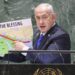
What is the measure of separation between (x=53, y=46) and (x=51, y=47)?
0.06ft

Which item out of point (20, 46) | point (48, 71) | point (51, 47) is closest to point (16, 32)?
point (20, 46)

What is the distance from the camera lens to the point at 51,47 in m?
2.83

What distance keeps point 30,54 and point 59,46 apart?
0.87 ft

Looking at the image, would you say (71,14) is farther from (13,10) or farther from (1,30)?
(1,30)

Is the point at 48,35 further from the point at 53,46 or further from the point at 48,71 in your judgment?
the point at 48,71

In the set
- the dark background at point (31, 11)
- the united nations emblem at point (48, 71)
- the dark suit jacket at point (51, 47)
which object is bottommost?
the united nations emblem at point (48, 71)

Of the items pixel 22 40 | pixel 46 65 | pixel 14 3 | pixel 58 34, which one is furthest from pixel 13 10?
pixel 46 65

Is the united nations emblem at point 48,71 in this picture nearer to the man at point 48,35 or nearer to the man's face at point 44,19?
the man at point 48,35

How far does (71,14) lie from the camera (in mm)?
3598

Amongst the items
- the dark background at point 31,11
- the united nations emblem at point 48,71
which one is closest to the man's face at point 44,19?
the united nations emblem at point 48,71

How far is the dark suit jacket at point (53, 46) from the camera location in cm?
274

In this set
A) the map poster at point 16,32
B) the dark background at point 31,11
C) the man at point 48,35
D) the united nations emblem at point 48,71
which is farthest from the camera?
the dark background at point 31,11

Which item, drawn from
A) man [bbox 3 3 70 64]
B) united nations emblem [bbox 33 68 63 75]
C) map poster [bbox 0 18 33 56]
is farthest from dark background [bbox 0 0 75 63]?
united nations emblem [bbox 33 68 63 75]

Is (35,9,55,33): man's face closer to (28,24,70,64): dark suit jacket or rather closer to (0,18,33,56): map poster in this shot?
(28,24,70,64): dark suit jacket
